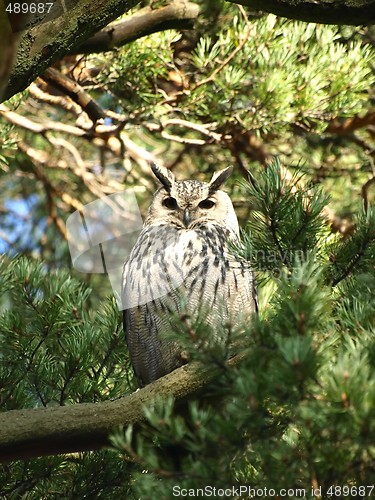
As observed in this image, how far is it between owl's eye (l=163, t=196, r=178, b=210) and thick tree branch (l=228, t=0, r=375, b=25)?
3.15 ft

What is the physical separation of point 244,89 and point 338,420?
1963 millimetres

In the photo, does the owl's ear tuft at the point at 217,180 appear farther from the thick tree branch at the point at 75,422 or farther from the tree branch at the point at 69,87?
the thick tree branch at the point at 75,422

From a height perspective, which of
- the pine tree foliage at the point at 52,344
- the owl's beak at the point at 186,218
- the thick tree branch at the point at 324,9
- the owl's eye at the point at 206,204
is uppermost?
the thick tree branch at the point at 324,9

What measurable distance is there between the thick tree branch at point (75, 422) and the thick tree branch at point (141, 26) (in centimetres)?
110

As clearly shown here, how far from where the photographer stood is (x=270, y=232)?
4.37 ft

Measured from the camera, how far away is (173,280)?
2129mm

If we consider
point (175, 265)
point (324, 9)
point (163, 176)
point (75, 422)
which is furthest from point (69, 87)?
point (75, 422)

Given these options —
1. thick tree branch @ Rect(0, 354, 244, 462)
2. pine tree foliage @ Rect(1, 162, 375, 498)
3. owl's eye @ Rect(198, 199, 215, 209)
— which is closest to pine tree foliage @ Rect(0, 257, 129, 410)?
thick tree branch @ Rect(0, 354, 244, 462)

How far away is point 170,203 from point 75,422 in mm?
1143

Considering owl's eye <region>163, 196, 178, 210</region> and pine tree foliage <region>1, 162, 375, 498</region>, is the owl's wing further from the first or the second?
pine tree foliage <region>1, 162, 375, 498</region>

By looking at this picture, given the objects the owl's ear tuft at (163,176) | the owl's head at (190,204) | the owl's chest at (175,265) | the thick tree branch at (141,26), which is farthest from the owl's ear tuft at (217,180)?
the thick tree branch at (141,26)

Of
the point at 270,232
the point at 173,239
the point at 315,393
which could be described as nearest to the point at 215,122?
the point at 173,239

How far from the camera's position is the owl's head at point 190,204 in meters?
2.45

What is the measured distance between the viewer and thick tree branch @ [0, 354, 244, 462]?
4.85 ft
